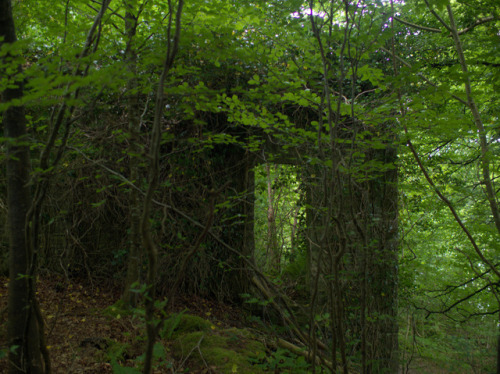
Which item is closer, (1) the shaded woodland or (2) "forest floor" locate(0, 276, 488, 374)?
(1) the shaded woodland

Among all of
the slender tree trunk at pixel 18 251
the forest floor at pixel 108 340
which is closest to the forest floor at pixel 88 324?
the forest floor at pixel 108 340

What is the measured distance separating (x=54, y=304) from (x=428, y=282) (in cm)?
675

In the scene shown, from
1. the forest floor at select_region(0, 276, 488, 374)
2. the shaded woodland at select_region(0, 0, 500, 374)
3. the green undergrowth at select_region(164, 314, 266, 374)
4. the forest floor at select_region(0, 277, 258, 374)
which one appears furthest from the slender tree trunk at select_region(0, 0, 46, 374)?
the green undergrowth at select_region(164, 314, 266, 374)

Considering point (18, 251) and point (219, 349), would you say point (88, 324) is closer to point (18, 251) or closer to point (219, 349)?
point (219, 349)

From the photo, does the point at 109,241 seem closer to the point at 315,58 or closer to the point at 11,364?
the point at 11,364

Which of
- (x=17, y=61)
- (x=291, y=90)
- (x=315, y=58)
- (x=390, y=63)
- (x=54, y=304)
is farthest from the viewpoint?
(x=390, y=63)

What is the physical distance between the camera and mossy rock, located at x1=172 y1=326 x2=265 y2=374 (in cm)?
281

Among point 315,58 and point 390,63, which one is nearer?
point 315,58

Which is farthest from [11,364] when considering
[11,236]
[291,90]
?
[291,90]

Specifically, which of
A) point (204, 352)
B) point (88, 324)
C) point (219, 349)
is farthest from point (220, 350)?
point (88, 324)

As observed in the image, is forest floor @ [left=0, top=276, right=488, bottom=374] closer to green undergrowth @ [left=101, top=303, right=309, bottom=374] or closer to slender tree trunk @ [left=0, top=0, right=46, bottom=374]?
green undergrowth @ [left=101, top=303, right=309, bottom=374]

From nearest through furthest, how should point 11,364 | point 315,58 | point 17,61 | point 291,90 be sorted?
point 17,61 → point 11,364 → point 315,58 → point 291,90

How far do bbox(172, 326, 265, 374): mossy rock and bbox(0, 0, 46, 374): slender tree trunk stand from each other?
1146mm

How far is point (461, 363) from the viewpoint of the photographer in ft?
18.5
